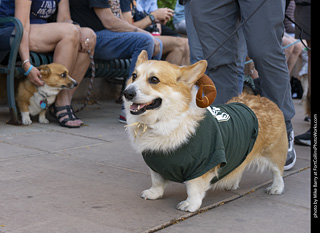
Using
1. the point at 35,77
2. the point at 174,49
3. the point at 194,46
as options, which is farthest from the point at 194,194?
the point at 174,49

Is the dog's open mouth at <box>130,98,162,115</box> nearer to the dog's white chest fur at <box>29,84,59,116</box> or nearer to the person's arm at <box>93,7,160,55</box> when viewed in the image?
the dog's white chest fur at <box>29,84,59,116</box>

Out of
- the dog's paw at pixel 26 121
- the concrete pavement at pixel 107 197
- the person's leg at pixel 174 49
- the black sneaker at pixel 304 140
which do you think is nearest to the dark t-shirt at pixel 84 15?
the person's leg at pixel 174 49

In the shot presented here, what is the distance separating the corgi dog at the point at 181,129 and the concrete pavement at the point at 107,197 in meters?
0.18

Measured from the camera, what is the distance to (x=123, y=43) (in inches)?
207

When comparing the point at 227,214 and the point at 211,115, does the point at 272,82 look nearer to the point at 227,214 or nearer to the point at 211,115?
the point at 211,115

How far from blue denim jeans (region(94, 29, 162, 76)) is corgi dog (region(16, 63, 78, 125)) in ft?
2.19

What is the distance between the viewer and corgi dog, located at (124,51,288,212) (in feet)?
8.26

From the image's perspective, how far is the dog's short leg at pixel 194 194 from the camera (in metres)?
2.55

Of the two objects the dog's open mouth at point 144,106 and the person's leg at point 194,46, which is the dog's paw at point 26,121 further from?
the dog's open mouth at point 144,106

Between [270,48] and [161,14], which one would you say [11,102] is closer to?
[161,14]

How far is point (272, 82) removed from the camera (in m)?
3.51

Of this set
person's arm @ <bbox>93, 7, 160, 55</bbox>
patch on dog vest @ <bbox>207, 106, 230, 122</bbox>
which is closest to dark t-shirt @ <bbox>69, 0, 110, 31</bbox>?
person's arm @ <bbox>93, 7, 160, 55</bbox>

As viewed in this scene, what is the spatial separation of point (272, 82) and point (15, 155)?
2.21 metres

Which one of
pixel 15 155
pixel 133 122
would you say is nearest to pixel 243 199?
pixel 133 122
